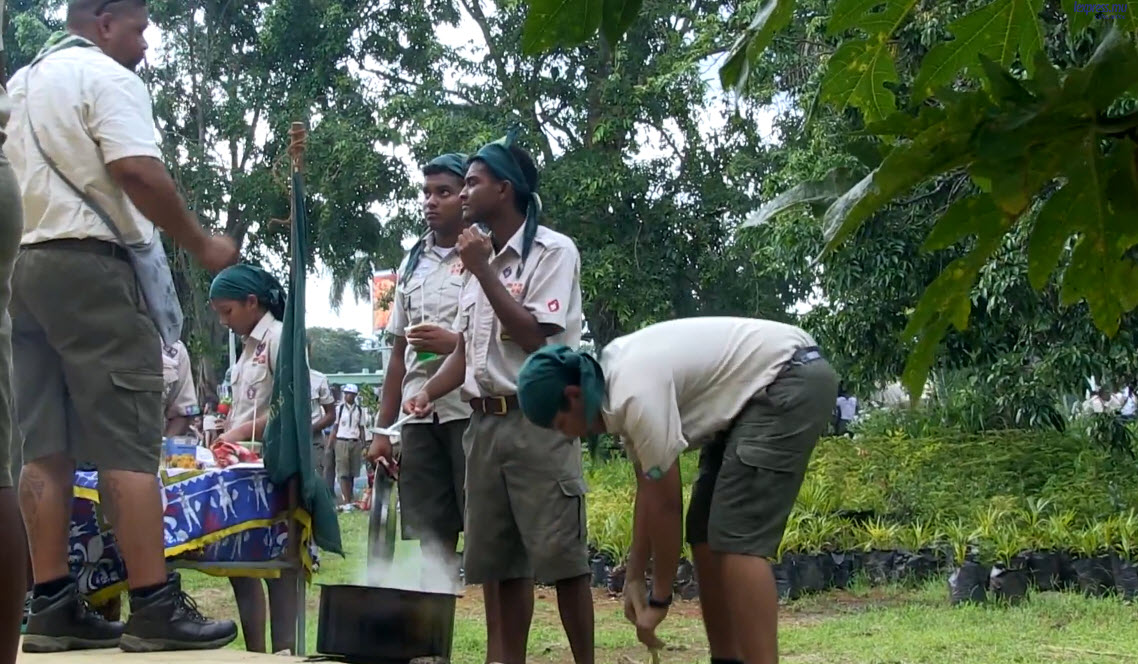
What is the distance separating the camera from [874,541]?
9.20m

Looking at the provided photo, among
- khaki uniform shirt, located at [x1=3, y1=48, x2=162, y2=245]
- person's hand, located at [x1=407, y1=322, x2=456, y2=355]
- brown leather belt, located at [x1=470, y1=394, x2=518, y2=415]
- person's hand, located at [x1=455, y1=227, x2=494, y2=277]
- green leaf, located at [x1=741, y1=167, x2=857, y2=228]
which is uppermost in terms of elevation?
khaki uniform shirt, located at [x1=3, y1=48, x2=162, y2=245]

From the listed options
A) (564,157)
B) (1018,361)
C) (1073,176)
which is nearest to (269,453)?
(1073,176)

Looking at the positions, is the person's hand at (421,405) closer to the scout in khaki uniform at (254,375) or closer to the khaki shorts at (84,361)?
the scout in khaki uniform at (254,375)

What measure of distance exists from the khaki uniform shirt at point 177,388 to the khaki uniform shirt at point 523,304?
250 cm

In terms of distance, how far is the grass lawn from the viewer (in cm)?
632

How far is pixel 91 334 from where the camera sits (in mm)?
3834

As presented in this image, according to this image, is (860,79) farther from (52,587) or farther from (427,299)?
(427,299)

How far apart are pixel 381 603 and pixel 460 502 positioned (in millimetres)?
988

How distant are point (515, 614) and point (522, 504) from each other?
423 mm

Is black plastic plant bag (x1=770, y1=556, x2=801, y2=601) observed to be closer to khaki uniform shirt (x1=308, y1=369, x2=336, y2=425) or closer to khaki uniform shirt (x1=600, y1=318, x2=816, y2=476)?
khaki uniform shirt (x1=308, y1=369, x2=336, y2=425)

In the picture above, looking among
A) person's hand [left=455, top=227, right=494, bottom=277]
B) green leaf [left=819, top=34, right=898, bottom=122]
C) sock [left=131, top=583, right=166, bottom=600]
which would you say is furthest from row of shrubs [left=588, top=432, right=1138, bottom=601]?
green leaf [left=819, top=34, right=898, bottom=122]

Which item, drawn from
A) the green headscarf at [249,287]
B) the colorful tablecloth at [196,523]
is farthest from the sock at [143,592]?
the green headscarf at [249,287]

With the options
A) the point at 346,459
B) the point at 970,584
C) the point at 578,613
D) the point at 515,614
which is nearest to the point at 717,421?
the point at 578,613

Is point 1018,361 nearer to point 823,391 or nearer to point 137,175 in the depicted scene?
point 823,391
